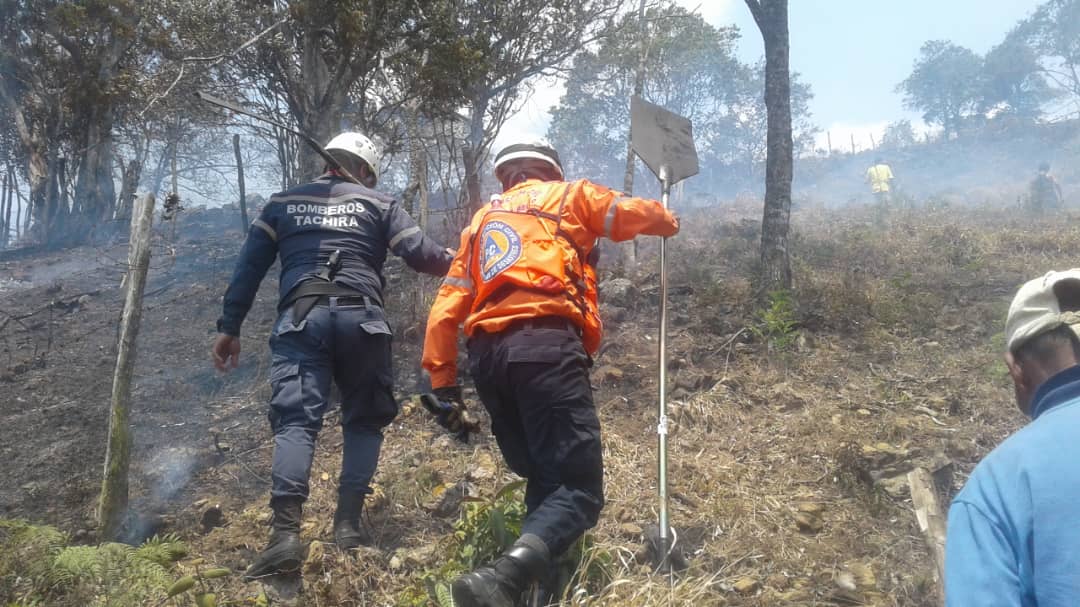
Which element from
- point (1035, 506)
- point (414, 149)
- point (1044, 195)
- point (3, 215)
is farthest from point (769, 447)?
point (3, 215)

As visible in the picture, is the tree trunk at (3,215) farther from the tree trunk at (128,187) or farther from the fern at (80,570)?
the fern at (80,570)

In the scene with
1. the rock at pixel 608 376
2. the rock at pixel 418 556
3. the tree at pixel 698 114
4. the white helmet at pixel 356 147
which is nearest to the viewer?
the rock at pixel 418 556

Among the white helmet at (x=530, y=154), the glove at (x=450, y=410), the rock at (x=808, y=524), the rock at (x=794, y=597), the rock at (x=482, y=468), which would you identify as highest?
the white helmet at (x=530, y=154)

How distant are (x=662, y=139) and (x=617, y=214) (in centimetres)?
175

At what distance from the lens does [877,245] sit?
26.3 ft

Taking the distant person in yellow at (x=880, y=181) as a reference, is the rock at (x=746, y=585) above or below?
below

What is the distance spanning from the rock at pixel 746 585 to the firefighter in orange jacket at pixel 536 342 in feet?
2.14

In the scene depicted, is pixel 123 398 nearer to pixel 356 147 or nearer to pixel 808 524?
pixel 356 147

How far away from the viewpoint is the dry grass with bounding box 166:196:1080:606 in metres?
2.44

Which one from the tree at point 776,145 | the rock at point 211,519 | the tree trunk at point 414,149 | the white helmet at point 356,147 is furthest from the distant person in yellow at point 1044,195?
the rock at point 211,519

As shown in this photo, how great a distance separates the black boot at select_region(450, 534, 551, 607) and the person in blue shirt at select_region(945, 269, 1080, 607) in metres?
1.18

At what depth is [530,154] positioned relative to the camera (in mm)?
2742

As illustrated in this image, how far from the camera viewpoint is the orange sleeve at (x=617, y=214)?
244cm

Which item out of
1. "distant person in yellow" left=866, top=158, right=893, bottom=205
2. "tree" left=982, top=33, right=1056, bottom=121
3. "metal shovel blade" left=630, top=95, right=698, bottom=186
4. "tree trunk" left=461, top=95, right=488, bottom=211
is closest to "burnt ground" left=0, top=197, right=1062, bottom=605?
"tree trunk" left=461, top=95, right=488, bottom=211
